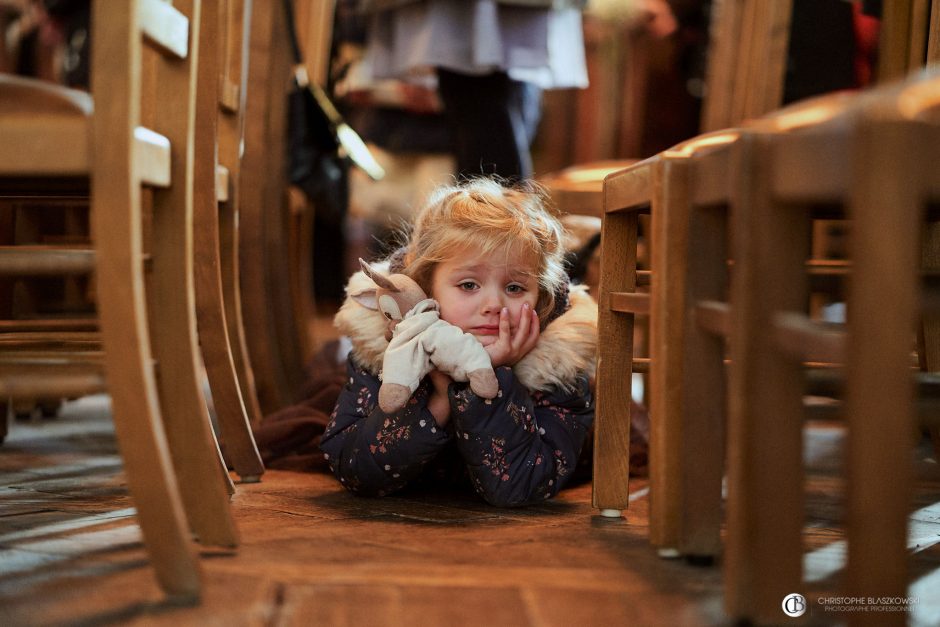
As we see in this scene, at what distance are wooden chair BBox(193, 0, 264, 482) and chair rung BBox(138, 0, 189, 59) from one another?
0.32 meters

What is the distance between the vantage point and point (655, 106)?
14.6 feet

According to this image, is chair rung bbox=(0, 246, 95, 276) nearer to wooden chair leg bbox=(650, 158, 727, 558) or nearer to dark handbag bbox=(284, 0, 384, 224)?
wooden chair leg bbox=(650, 158, 727, 558)

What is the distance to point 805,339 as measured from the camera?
0.80m

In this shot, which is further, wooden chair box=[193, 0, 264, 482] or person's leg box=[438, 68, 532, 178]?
person's leg box=[438, 68, 532, 178]

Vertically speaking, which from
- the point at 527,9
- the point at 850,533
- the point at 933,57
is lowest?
the point at 850,533

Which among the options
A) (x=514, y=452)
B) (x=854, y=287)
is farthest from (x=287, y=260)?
(x=854, y=287)

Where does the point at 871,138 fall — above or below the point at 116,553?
above

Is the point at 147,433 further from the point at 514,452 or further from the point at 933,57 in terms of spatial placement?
the point at 933,57

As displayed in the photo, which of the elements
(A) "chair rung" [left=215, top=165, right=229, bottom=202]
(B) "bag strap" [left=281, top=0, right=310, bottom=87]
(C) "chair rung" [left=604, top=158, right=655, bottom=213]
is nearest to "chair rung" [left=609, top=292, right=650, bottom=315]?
(C) "chair rung" [left=604, top=158, right=655, bottom=213]

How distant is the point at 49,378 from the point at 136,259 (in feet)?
0.49

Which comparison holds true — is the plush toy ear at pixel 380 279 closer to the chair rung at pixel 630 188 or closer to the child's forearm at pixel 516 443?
the child's forearm at pixel 516 443

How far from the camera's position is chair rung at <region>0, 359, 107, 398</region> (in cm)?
96

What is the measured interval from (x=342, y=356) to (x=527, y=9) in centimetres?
88

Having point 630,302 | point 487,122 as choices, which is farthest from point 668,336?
Result: point 487,122
